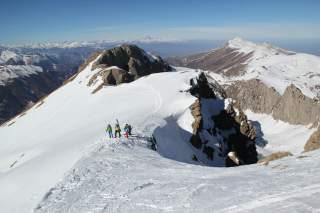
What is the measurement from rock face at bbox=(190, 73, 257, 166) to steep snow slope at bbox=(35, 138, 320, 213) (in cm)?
2950

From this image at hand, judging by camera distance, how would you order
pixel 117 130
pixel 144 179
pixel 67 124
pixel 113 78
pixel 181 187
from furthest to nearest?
pixel 113 78 < pixel 67 124 < pixel 117 130 < pixel 144 179 < pixel 181 187

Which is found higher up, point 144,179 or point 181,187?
point 181,187

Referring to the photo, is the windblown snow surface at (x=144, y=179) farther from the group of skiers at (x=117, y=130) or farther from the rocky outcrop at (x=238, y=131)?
the rocky outcrop at (x=238, y=131)

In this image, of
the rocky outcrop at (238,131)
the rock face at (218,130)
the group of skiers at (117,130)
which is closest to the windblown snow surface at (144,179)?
the group of skiers at (117,130)

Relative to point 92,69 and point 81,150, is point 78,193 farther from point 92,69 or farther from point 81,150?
point 92,69

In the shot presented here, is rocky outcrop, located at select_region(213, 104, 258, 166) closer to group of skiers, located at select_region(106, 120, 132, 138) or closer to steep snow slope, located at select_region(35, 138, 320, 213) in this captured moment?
group of skiers, located at select_region(106, 120, 132, 138)

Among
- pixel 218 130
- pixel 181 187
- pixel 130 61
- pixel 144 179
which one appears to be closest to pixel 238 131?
pixel 218 130

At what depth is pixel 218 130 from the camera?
251 ft

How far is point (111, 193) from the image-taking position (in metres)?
27.8

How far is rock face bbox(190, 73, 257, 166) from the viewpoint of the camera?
66.2 meters

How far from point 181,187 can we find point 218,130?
51105 mm

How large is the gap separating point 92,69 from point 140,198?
99.5 meters

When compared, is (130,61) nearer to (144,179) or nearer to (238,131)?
(238,131)

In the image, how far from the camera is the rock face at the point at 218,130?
66.2 metres
